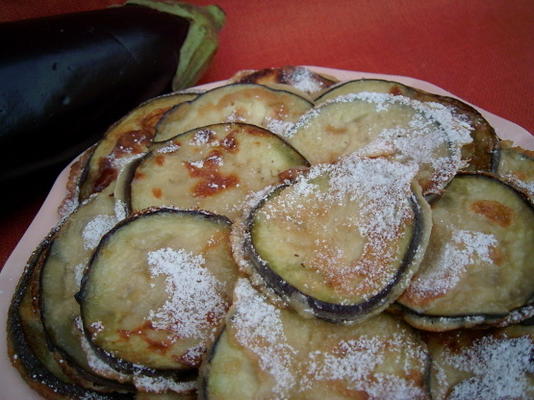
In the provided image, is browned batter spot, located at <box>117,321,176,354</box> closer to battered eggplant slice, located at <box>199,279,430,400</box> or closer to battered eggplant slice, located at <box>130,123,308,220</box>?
battered eggplant slice, located at <box>199,279,430,400</box>

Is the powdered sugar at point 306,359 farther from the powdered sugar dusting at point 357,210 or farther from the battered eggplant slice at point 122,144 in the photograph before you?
the battered eggplant slice at point 122,144

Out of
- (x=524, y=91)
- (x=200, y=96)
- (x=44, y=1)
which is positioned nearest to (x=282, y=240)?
(x=200, y=96)

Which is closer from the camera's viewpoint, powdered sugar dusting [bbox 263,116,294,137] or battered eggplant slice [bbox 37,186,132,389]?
battered eggplant slice [bbox 37,186,132,389]

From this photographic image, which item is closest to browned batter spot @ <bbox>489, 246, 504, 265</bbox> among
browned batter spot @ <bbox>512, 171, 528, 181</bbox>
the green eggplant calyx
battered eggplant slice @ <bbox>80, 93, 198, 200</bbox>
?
browned batter spot @ <bbox>512, 171, 528, 181</bbox>

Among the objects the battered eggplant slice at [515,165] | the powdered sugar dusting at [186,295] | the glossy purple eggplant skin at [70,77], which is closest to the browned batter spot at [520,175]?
the battered eggplant slice at [515,165]

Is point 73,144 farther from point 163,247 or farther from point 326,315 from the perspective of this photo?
point 326,315

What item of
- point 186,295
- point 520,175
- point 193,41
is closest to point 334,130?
point 520,175

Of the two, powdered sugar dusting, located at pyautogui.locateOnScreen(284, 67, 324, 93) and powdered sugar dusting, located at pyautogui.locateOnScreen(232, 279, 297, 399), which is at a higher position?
powdered sugar dusting, located at pyautogui.locateOnScreen(284, 67, 324, 93)

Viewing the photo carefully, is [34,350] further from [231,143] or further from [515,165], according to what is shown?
[515,165]
